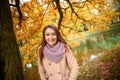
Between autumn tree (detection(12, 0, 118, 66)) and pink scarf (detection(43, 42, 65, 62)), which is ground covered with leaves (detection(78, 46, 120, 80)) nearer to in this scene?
autumn tree (detection(12, 0, 118, 66))

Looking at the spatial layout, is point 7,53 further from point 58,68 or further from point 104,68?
point 104,68

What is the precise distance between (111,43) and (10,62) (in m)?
2.42

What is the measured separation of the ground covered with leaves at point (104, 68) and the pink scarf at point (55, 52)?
8.39 feet

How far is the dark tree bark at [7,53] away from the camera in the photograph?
335 cm

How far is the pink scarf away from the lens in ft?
8.38

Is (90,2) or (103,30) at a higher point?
(90,2)

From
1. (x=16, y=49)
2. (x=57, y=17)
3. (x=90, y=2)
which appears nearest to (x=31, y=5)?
(x=57, y=17)

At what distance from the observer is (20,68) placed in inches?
135

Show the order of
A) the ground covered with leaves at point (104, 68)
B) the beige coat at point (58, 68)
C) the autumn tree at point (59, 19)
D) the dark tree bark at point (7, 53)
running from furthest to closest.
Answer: the autumn tree at point (59, 19) < the ground covered with leaves at point (104, 68) < the dark tree bark at point (7, 53) < the beige coat at point (58, 68)

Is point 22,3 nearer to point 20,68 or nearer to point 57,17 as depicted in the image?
point 57,17

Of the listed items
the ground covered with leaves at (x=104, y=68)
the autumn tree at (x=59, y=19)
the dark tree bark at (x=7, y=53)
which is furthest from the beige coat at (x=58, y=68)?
the autumn tree at (x=59, y=19)

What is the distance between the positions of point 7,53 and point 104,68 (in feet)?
7.48

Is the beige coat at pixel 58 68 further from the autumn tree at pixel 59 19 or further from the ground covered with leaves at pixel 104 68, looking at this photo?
the autumn tree at pixel 59 19

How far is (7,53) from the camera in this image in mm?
3344
